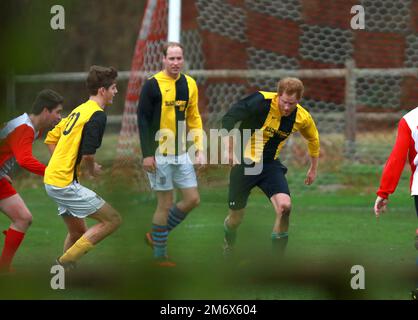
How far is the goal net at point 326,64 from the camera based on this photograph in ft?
39.6

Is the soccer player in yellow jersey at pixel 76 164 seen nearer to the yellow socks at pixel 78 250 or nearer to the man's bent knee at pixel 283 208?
the yellow socks at pixel 78 250

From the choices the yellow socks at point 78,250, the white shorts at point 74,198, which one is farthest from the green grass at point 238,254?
the white shorts at point 74,198

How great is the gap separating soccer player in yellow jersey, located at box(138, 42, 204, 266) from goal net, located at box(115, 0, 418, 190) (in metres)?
5.37

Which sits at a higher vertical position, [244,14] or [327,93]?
[244,14]

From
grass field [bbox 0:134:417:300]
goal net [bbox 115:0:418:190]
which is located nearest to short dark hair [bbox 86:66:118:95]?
grass field [bbox 0:134:417:300]

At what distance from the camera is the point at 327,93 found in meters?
13.0

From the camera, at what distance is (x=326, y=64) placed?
13391mm

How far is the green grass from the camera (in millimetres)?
1285

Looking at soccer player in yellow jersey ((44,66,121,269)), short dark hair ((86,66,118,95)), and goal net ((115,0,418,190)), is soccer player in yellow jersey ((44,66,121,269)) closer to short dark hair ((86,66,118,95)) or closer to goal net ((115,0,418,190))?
short dark hair ((86,66,118,95))
